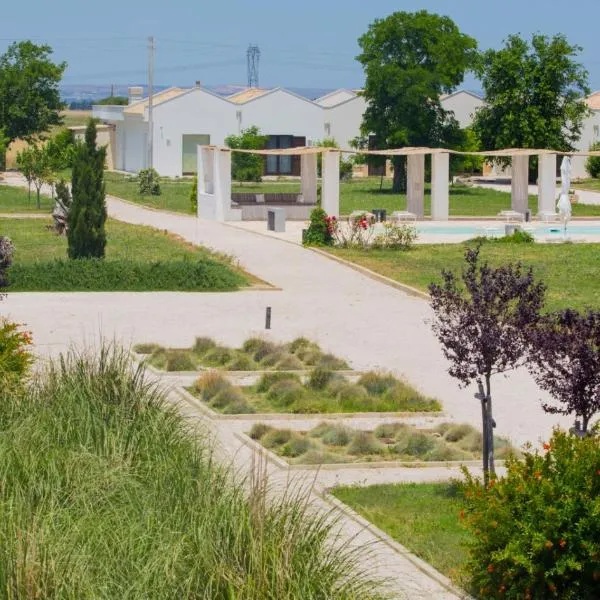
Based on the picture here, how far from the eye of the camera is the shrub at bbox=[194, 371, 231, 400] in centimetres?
1509

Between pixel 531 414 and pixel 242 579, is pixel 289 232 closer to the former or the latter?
pixel 531 414

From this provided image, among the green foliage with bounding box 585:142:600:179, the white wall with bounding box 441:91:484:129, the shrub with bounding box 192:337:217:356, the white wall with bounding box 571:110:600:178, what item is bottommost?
the shrub with bounding box 192:337:217:356

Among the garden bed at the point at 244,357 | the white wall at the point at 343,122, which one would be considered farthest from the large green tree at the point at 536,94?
the garden bed at the point at 244,357

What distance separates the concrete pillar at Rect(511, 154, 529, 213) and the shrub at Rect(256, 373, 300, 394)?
27602 mm

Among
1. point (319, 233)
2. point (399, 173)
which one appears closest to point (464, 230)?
point (319, 233)

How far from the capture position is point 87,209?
25859mm

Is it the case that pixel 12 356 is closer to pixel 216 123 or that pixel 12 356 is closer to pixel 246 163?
pixel 246 163

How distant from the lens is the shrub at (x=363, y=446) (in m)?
12.9

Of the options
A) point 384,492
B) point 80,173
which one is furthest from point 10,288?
point 384,492

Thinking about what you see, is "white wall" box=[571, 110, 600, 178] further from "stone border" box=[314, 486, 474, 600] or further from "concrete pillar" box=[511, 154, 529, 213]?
"stone border" box=[314, 486, 474, 600]

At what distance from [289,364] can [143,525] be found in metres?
8.84

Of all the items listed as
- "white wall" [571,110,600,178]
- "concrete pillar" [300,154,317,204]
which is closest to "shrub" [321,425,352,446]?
"concrete pillar" [300,154,317,204]

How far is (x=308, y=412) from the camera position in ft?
48.0

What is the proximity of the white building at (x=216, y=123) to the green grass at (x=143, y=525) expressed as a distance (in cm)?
5702
